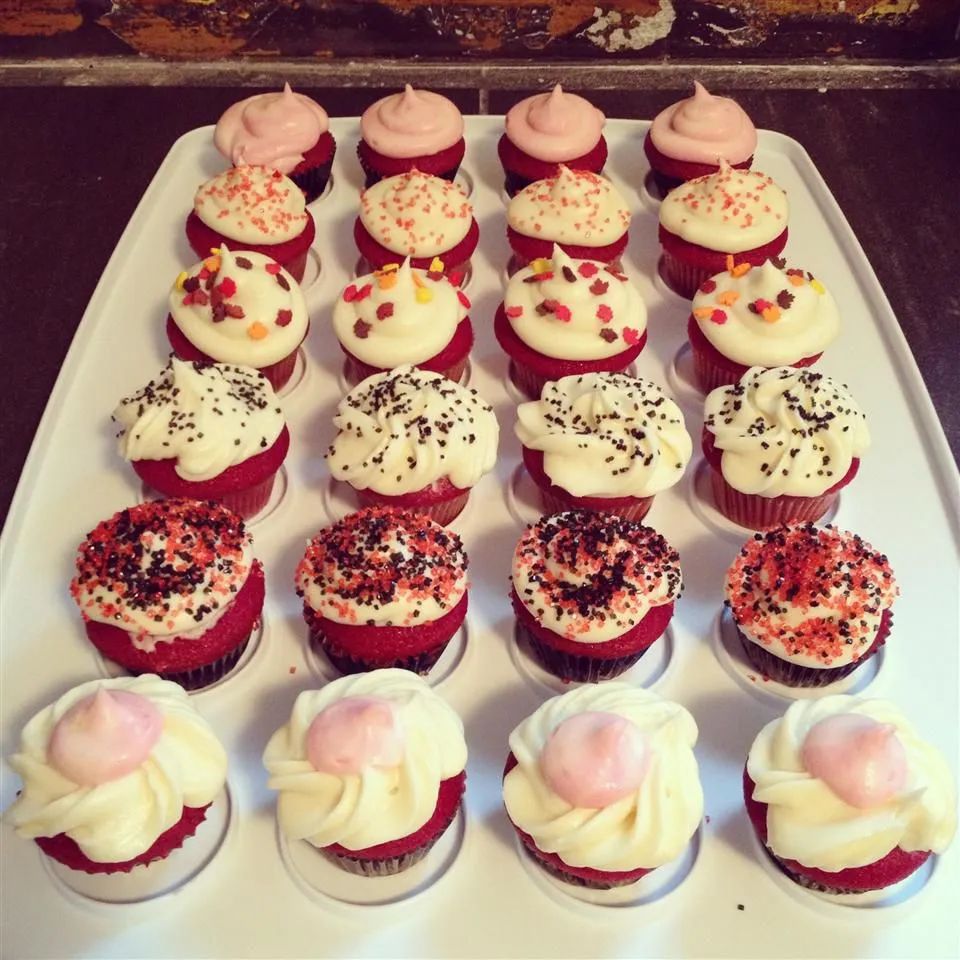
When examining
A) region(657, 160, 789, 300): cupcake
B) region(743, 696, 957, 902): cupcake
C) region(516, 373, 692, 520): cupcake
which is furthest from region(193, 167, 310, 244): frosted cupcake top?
region(743, 696, 957, 902): cupcake

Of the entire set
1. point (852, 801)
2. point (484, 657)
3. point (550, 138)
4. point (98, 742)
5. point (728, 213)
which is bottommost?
point (484, 657)

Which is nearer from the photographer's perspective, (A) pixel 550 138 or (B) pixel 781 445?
(B) pixel 781 445

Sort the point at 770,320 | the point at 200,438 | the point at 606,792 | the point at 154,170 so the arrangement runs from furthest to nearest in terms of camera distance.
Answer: the point at 154,170, the point at 770,320, the point at 200,438, the point at 606,792

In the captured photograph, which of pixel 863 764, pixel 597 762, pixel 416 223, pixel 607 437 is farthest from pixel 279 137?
pixel 863 764

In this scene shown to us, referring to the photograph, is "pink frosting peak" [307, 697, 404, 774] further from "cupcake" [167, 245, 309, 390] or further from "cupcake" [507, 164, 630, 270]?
"cupcake" [507, 164, 630, 270]

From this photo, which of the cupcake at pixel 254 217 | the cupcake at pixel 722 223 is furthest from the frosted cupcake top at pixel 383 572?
the cupcake at pixel 722 223

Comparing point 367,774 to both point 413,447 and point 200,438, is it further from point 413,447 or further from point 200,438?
point 200,438

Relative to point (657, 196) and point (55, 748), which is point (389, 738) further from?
point (657, 196)

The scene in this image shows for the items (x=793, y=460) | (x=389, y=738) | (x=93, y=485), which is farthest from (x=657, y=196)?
(x=389, y=738)
